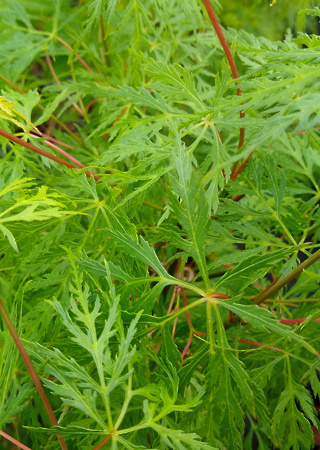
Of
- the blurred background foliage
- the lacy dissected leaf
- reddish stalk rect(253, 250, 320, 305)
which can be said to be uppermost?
the blurred background foliage

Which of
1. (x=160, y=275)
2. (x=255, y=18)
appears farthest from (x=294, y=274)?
(x=255, y=18)

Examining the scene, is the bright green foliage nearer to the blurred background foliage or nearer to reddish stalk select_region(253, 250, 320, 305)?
reddish stalk select_region(253, 250, 320, 305)

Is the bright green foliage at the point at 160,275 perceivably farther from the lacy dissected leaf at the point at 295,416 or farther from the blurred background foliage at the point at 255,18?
the blurred background foliage at the point at 255,18

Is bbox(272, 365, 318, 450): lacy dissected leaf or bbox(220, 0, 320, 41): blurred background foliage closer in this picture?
bbox(272, 365, 318, 450): lacy dissected leaf

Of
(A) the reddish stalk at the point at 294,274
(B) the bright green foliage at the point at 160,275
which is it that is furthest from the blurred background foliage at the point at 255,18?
(A) the reddish stalk at the point at 294,274

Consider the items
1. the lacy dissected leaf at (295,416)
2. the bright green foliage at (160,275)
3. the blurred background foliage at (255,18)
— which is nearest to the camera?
the bright green foliage at (160,275)

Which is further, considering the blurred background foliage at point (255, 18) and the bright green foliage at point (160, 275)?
the blurred background foliage at point (255, 18)

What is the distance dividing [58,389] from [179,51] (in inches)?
33.0

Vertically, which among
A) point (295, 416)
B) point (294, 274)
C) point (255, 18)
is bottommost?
point (295, 416)

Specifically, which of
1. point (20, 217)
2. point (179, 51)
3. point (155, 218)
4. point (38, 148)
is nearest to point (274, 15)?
point (179, 51)

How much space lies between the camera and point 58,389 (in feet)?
1.49

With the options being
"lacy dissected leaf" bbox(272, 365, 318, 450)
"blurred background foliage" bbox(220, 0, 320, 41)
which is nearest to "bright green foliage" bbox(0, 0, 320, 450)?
"lacy dissected leaf" bbox(272, 365, 318, 450)

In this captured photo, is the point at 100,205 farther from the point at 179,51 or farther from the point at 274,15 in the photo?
the point at 274,15

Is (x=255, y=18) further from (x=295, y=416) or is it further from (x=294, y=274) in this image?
(x=295, y=416)
